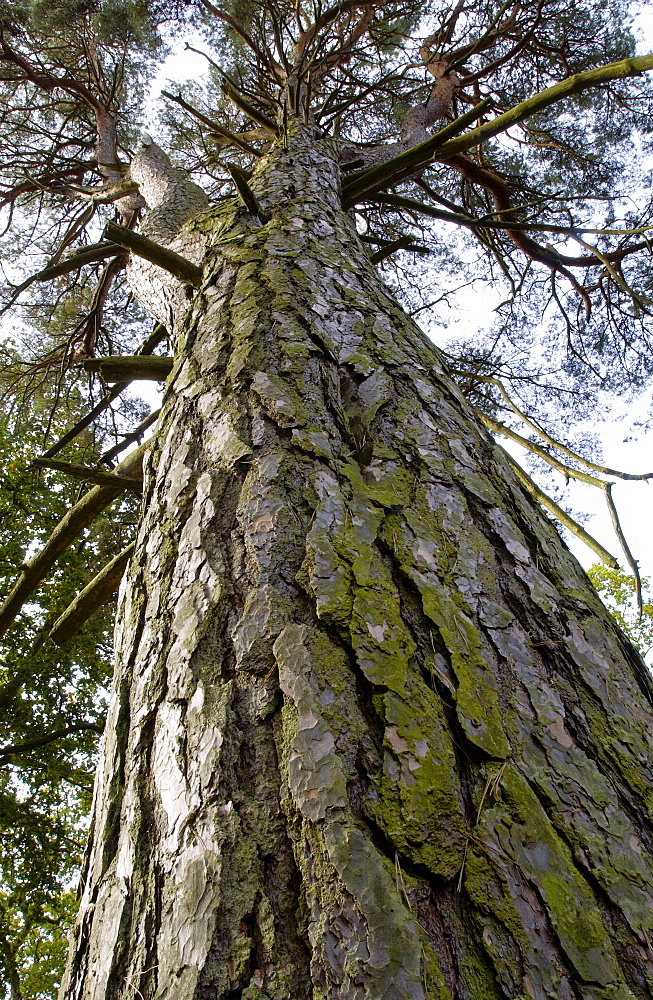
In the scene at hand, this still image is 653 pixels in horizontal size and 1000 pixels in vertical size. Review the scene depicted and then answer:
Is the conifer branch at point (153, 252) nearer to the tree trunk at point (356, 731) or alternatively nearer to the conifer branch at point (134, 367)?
the conifer branch at point (134, 367)

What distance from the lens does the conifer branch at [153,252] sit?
1.57m

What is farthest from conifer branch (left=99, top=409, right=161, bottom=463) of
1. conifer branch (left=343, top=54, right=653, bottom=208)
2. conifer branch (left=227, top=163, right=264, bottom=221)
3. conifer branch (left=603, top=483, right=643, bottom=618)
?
conifer branch (left=603, top=483, right=643, bottom=618)

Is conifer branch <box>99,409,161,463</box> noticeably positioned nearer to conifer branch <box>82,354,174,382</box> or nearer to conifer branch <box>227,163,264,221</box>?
conifer branch <box>82,354,174,382</box>

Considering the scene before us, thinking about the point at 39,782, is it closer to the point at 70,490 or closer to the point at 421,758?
the point at 70,490

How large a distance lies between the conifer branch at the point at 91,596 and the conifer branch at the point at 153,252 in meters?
0.90

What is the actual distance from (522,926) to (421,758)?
0.61 ft

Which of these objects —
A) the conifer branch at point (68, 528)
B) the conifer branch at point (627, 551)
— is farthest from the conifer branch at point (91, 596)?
the conifer branch at point (627, 551)

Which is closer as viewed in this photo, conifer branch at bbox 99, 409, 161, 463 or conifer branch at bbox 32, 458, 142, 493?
conifer branch at bbox 32, 458, 142, 493

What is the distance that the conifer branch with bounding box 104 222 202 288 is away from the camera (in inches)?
61.7

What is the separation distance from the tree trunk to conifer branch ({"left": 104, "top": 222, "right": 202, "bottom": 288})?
62 cm

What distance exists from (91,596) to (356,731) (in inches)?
50.8

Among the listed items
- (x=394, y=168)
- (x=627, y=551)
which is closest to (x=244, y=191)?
(x=394, y=168)

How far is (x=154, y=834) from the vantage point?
0.75m

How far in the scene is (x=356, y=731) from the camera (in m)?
0.72
